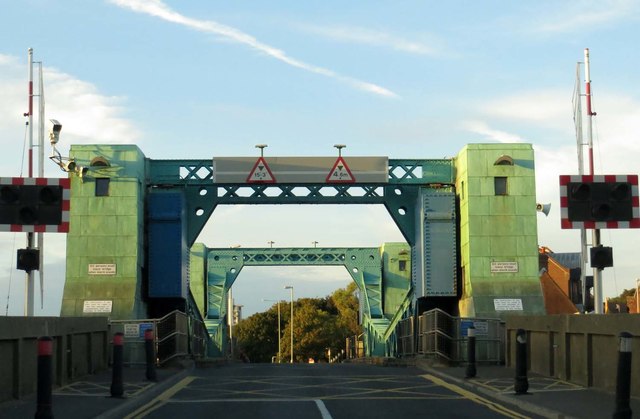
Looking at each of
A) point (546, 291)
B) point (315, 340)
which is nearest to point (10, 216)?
point (546, 291)

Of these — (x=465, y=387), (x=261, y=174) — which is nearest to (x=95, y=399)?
(x=465, y=387)

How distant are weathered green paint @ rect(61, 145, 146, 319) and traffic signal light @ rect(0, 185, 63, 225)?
1247 centimetres

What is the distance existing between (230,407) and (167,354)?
519 inches

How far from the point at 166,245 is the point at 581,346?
58.5 feet

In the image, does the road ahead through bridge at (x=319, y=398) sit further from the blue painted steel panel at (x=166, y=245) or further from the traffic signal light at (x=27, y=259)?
the blue painted steel panel at (x=166, y=245)

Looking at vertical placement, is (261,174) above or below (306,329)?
above

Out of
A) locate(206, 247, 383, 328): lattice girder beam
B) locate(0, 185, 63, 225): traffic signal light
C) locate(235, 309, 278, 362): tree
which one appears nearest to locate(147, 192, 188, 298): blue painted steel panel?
locate(0, 185, 63, 225): traffic signal light

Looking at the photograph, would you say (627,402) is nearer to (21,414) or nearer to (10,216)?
(21,414)

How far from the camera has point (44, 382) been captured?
42.0 ft

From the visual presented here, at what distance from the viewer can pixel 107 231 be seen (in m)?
31.7

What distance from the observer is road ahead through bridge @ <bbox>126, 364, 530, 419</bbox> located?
15383 millimetres

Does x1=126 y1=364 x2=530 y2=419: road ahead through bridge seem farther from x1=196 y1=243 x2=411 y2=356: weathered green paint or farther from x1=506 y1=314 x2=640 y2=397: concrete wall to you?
x1=196 y1=243 x2=411 y2=356: weathered green paint

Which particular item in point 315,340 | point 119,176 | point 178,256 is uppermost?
point 119,176

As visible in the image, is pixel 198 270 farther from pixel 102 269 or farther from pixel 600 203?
pixel 600 203
